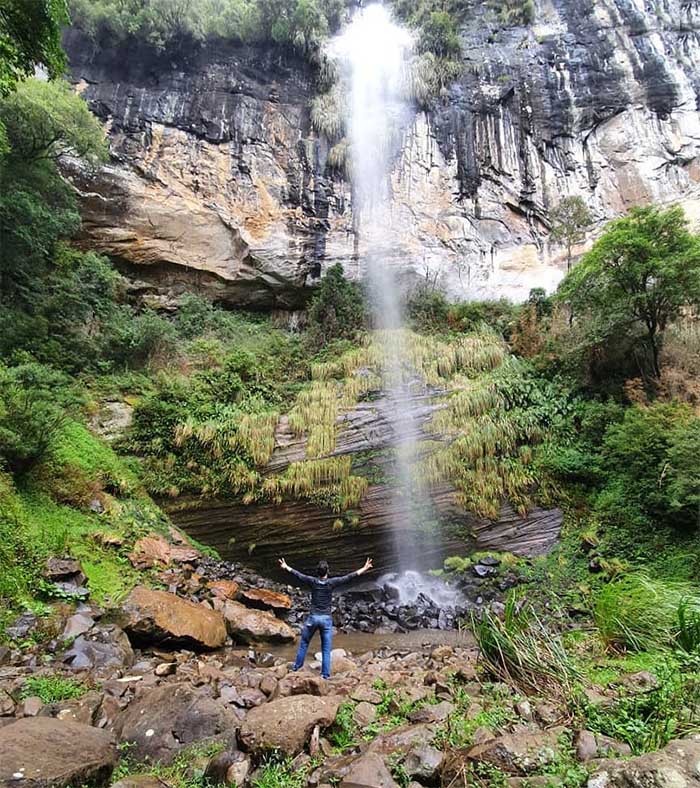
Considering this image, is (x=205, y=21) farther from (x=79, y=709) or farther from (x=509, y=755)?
(x=509, y=755)

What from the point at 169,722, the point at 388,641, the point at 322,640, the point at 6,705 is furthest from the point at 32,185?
the point at 388,641

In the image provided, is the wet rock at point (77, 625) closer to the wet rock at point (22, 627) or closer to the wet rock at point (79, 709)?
the wet rock at point (22, 627)

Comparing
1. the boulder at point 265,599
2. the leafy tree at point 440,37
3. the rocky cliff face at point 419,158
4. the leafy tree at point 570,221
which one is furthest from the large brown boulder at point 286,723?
the leafy tree at point 440,37

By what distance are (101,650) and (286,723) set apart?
8.02 ft

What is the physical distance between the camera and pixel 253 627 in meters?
5.14

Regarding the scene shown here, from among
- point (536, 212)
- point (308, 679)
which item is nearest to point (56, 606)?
point (308, 679)

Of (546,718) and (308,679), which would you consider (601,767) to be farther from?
(308,679)

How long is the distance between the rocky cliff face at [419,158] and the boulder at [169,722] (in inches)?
519

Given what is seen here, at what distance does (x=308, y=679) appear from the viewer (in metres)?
2.96

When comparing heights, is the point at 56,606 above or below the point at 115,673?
above

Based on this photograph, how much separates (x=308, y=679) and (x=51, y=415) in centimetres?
514

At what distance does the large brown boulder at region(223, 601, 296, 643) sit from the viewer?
508 cm

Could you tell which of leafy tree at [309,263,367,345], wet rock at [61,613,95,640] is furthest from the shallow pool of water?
leafy tree at [309,263,367,345]

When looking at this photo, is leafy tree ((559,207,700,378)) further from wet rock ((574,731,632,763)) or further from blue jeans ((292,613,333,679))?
wet rock ((574,731,632,763))
